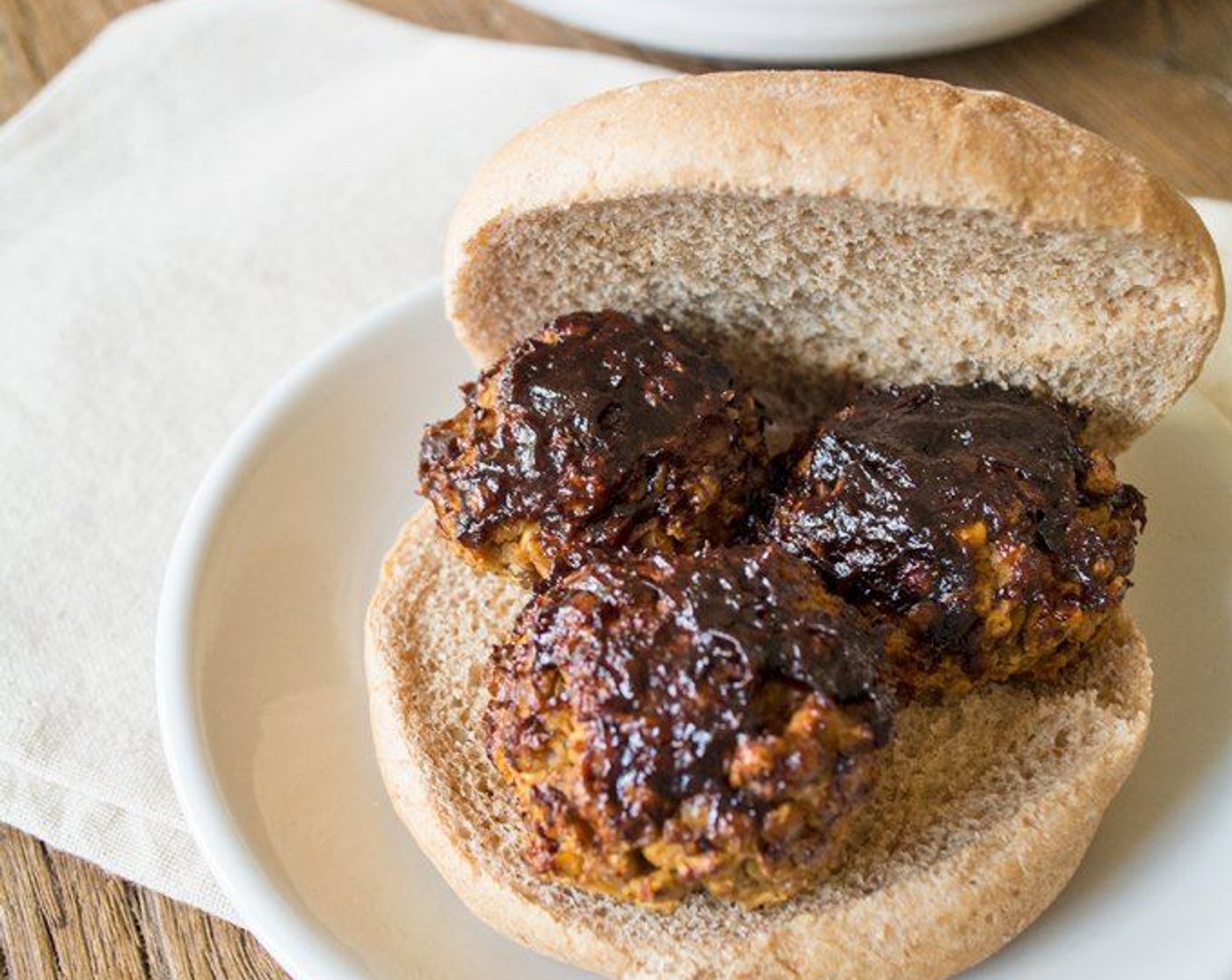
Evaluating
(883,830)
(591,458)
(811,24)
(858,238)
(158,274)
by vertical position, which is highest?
(858,238)

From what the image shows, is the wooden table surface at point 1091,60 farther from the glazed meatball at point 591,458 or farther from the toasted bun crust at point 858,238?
the glazed meatball at point 591,458

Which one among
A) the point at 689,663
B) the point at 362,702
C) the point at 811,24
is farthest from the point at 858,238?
the point at 811,24

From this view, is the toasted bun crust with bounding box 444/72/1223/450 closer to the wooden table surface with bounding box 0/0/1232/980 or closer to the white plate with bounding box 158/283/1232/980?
the white plate with bounding box 158/283/1232/980

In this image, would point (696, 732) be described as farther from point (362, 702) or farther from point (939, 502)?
point (362, 702)

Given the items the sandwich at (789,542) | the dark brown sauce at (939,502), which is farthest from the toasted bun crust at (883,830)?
the dark brown sauce at (939,502)

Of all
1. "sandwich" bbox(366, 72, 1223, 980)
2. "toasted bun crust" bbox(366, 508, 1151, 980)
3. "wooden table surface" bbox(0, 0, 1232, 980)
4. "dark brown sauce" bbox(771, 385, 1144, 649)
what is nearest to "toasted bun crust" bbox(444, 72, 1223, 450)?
"sandwich" bbox(366, 72, 1223, 980)
